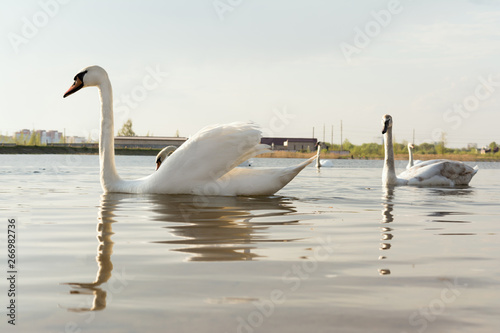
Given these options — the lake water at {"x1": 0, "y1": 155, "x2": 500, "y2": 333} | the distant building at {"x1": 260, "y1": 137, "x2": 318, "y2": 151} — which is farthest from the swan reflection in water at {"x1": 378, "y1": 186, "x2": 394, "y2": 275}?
the distant building at {"x1": 260, "y1": 137, "x2": 318, "y2": 151}

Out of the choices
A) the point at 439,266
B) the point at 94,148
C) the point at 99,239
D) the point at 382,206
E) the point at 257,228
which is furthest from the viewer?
the point at 94,148

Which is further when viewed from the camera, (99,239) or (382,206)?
(382,206)

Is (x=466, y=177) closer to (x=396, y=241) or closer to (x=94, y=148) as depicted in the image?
(x=396, y=241)

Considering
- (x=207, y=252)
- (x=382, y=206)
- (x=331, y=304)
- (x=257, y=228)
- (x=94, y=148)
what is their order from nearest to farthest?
(x=331, y=304), (x=207, y=252), (x=257, y=228), (x=382, y=206), (x=94, y=148)

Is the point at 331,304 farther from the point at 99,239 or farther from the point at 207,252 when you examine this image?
the point at 99,239

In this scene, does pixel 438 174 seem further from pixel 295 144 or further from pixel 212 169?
pixel 295 144

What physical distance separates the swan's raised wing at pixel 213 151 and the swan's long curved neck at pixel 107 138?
152cm

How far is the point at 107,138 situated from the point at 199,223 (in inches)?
162

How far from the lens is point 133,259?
408 cm

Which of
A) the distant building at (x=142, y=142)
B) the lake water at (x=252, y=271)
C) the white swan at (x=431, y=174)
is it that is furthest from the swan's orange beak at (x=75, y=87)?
the distant building at (x=142, y=142)

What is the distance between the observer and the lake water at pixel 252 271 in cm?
266

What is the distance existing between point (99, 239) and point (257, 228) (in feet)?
4.98

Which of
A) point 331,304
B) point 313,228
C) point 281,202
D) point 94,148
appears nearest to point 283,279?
point 331,304

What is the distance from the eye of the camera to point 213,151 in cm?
832
